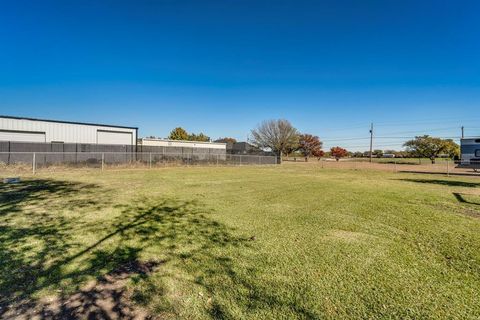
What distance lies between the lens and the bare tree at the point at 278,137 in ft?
182

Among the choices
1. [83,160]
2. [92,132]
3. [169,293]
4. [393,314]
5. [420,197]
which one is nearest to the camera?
[393,314]

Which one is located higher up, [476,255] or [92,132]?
[92,132]

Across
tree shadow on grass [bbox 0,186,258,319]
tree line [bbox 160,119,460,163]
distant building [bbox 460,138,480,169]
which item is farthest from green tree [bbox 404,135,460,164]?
tree shadow on grass [bbox 0,186,258,319]

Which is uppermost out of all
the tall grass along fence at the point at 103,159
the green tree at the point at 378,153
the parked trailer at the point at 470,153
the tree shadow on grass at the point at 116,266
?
the green tree at the point at 378,153

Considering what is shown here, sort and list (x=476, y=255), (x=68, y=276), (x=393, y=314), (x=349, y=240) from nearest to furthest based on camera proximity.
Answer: (x=393, y=314) → (x=68, y=276) → (x=476, y=255) → (x=349, y=240)

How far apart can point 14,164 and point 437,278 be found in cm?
2304

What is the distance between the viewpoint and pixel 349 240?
14.9 feet

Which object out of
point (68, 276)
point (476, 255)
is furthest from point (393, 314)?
point (68, 276)

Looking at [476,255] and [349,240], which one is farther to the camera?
[349,240]

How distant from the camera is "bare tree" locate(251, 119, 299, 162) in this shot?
55438 millimetres

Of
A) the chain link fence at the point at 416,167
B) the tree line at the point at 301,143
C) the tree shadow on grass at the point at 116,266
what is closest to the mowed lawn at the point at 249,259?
the tree shadow on grass at the point at 116,266

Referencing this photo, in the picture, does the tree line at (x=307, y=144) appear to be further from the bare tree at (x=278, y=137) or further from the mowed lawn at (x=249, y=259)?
the mowed lawn at (x=249, y=259)

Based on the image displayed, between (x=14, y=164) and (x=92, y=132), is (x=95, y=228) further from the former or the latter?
(x=92, y=132)

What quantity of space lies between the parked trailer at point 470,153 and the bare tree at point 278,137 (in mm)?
34796
